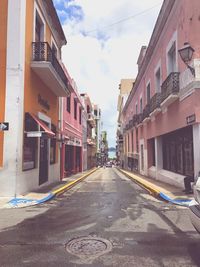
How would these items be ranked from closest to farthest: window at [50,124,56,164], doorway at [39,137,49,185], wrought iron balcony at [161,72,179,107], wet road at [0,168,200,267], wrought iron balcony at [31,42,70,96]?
Answer: 1. wet road at [0,168,200,267]
2. wrought iron balcony at [31,42,70,96]
3. wrought iron balcony at [161,72,179,107]
4. doorway at [39,137,49,185]
5. window at [50,124,56,164]

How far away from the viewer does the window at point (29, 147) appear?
33.3 ft

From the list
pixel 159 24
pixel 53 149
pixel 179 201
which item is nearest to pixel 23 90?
pixel 53 149

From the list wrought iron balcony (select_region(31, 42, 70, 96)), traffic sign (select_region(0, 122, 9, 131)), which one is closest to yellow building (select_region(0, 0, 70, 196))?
wrought iron balcony (select_region(31, 42, 70, 96))

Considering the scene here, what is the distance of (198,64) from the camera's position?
31.1 feet

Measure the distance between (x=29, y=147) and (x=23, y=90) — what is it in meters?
2.44

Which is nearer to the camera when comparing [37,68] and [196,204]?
[196,204]

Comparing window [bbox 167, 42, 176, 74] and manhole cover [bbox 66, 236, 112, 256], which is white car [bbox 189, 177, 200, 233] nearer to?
manhole cover [bbox 66, 236, 112, 256]

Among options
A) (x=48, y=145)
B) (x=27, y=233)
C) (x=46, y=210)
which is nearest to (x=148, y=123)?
(x=48, y=145)

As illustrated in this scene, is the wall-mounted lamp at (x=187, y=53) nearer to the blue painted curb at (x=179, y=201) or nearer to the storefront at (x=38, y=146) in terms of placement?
the blue painted curb at (x=179, y=201)

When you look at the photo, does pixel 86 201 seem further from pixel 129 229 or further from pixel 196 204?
pixel 196 204

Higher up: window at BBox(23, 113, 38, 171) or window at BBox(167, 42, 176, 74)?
window at BBox(167, 42, 176, 74)

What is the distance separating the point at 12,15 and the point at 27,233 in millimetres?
8168

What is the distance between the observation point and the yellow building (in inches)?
367

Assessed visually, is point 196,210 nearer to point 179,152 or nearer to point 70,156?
point 179,152
